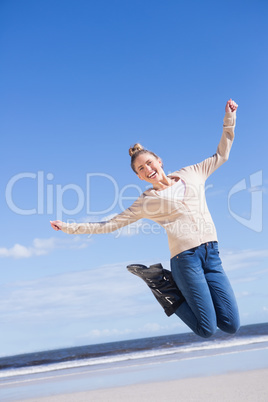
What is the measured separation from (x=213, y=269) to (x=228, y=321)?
1.57 ft

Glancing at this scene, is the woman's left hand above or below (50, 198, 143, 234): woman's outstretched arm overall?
above

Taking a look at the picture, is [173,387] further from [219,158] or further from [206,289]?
[219,158]

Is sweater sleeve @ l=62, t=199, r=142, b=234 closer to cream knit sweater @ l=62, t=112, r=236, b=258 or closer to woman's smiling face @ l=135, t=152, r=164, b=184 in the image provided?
cream knit sweater @ l=62, t=112, r=236, b=258

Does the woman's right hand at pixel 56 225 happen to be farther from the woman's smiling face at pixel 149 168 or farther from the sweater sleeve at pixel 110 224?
the woman's smiling face at pixel 149 168

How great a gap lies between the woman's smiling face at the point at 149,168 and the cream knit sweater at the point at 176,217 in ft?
0.43

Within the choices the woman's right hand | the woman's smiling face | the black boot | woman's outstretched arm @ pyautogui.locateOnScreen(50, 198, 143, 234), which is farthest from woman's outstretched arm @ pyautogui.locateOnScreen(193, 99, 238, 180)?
the woman's right hand

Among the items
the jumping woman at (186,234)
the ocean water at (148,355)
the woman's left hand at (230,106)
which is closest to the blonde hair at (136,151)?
the jumping woman at (186,234)

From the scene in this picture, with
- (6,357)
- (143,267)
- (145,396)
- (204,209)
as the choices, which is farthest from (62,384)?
(6,357)

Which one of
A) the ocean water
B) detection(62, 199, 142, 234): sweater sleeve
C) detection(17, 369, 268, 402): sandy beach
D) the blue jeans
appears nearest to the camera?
the blue jeans

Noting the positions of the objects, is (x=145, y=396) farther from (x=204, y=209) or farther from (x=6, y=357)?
(x=6, y=357)

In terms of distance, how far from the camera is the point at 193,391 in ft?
21.4

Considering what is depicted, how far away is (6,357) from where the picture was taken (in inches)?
1145

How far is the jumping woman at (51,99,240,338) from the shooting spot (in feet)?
13.3

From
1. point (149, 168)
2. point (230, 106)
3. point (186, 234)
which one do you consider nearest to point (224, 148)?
point (230, 106)
